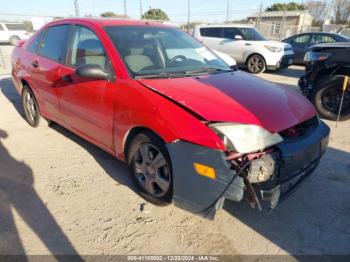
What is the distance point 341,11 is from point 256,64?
3925 centimetres

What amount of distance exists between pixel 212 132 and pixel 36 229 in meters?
1.75

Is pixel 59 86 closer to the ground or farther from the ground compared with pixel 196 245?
farther from the ground

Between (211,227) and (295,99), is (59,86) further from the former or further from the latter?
(295,99)

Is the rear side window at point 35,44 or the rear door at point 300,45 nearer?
the rear side window at point 35,44

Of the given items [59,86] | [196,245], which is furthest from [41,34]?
[196,245]

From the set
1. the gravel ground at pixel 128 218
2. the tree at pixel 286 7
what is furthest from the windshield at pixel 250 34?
the tree at pixel 286 7

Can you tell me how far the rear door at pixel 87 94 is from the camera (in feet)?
10.4

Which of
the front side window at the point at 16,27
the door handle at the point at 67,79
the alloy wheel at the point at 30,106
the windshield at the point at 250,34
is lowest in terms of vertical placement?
the alloy wheel at the point at 30,106

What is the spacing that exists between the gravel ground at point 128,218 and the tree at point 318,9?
52.8m

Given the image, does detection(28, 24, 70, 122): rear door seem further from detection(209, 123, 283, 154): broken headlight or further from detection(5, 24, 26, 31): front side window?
detection(5, 24, 26, 31): front side window

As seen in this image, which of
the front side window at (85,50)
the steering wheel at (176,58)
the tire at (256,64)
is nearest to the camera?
the front side window at (85,50)

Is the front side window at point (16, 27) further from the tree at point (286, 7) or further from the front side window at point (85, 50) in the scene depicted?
the tree at point (286, 7)

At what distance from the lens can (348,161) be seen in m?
3.99

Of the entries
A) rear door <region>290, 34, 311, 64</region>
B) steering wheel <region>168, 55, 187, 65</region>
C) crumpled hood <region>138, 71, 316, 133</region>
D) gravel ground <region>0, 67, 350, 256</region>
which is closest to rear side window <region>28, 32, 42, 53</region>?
gravel ground <region>0, 67, 350, 256</region>
